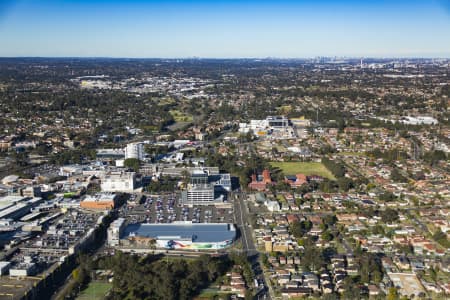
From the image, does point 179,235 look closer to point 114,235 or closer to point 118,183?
point 114,235

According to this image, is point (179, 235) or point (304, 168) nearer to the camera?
point (179, 235)

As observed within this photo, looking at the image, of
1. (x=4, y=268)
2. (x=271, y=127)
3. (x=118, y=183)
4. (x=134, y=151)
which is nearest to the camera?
(x=4, y=268)

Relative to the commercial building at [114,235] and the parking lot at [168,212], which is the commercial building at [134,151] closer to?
the parking lot at [168,212]

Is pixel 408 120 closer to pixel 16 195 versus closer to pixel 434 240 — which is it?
pixel 434 240

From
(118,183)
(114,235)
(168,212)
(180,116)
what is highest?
(180,116)

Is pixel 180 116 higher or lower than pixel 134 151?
higher

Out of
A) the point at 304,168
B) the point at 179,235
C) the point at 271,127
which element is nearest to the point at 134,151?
the point at 304,168

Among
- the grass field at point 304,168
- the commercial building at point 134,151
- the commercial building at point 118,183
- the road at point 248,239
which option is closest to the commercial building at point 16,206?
the commercial building at point 118,183

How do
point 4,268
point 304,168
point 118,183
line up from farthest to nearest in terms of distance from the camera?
1. point 304,168
2. point 118,183
3. point 4,268
